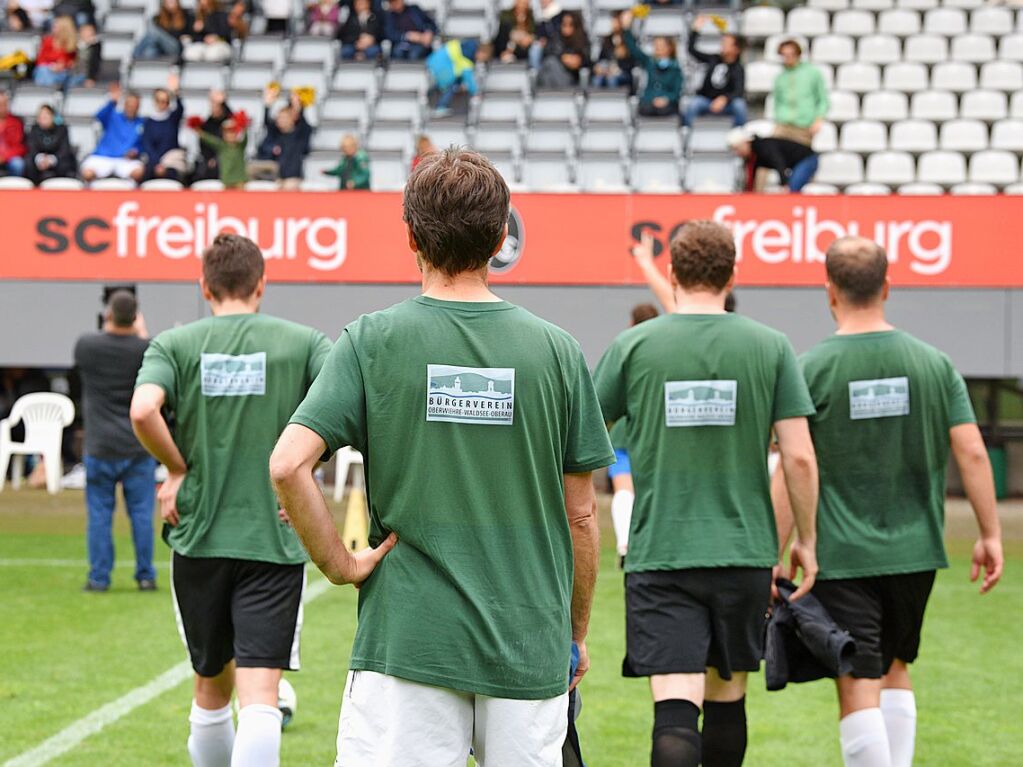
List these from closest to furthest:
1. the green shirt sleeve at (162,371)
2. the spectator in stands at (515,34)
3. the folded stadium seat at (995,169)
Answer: the green shirt sleeve at (162,371) < the folded stadium seat at (995,169) < the spectator in stands at (515,34)

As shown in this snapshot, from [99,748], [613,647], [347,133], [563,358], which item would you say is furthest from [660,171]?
[563,358]

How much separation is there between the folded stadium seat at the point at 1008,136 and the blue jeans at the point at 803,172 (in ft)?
9.88

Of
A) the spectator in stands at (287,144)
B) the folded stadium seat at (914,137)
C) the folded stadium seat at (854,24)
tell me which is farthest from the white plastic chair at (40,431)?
the folded stadium seat at (854,24)

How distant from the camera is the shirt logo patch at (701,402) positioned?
4.46 meters

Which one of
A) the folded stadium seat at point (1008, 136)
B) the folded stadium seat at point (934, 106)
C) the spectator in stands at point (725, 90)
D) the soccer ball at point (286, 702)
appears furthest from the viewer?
the folded stadium seat at point (934, 106)

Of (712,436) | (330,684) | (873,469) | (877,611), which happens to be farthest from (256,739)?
(330,684)

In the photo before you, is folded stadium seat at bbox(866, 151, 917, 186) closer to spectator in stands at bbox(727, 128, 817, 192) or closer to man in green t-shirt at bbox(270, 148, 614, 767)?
spectator in stands at bbox(727, 128, 817, 192)

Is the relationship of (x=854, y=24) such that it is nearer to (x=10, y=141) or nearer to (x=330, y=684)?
(x=10, y=141)

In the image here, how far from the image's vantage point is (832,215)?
15.1 meters

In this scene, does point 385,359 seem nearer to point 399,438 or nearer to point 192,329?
point 399,438

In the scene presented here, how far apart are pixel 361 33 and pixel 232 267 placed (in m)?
16.1

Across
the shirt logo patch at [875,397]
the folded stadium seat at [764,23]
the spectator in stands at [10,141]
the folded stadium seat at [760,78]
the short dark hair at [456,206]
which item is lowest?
the shirt logo patch at [875,397]

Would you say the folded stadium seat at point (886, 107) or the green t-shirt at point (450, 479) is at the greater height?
the folded stadium seat at point (886, 107)

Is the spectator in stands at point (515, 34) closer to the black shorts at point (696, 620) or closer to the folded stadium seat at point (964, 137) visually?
the folded stadium seat at point (964, 137)
